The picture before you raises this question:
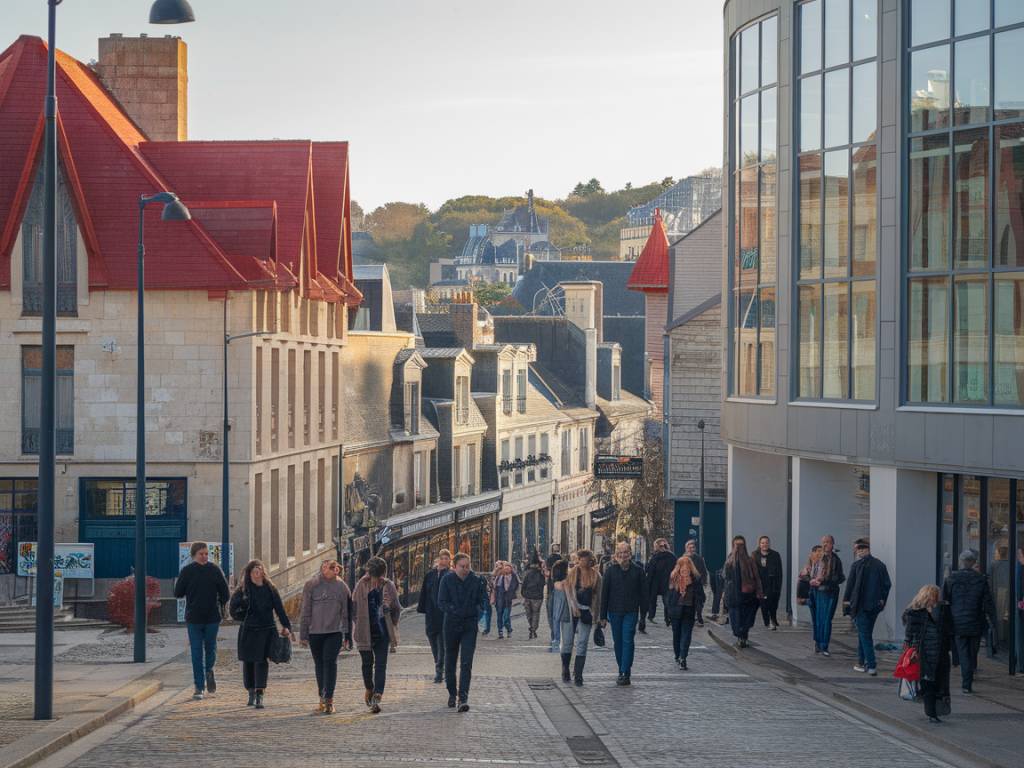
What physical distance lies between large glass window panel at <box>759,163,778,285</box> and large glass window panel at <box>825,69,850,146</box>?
7.39ft

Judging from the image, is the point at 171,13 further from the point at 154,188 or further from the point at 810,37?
the point at 154,188

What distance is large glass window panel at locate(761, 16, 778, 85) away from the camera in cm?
2964

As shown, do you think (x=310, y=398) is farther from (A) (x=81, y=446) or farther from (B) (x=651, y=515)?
(B) (x=651, y=515)

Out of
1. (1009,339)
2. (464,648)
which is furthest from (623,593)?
(1009,339)

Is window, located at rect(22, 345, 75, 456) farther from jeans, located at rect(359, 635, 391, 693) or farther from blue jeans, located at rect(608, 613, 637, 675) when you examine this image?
jeans, located at rect(359, 635, 391, 693)

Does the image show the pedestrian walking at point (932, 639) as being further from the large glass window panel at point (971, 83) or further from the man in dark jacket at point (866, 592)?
the large glass window panel at point (971, 83)

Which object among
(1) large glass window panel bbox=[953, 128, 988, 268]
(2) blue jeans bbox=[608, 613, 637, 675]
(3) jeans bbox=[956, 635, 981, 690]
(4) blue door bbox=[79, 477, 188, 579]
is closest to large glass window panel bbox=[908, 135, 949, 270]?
(1) large glass window panel bbox=[953, 128, 988, 268]

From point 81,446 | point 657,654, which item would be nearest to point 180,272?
point 81,446

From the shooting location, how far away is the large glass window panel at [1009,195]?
2259 centimetres

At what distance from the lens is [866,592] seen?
2102 cm

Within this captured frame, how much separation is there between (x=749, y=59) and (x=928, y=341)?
8793 mm

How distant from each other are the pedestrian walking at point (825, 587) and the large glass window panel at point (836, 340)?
194 inches

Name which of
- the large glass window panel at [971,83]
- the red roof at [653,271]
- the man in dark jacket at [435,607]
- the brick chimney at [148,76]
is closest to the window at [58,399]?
the brick chimney at [148,76]

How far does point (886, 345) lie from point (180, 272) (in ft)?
61.7
